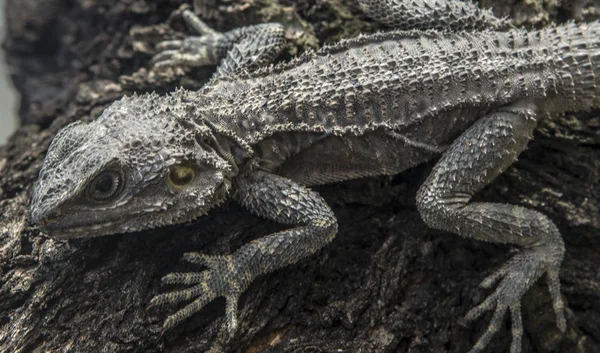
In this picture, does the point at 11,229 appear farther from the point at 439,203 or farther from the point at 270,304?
the point at 439,203

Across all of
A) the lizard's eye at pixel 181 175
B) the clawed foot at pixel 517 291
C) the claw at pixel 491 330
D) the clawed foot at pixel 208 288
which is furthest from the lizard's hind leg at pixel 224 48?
the claw at pixel 491 330

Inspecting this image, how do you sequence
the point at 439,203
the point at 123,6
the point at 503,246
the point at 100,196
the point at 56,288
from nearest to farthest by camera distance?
the point at 100,196 < the point at 56,288 < the point at 439,203 < the point at 503,246 < the point at 123,6

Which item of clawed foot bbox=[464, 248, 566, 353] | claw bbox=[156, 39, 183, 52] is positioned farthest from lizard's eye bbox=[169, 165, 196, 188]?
clawed foot bbox=[464, 248, 566, 353]

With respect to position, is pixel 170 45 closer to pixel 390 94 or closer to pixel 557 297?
pixel 390 94

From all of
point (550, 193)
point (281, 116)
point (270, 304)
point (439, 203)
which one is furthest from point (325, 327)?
point (550, 193)

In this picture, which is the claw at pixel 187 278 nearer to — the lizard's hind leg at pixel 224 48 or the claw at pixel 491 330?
the lizard's hind leg at pixel 224 48

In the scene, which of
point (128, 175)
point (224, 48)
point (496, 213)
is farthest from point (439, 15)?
point (128, 175)
